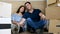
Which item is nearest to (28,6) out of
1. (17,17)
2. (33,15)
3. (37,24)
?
(33,15)

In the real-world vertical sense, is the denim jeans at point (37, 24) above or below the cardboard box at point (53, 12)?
below

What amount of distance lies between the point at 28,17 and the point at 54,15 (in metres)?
1.14

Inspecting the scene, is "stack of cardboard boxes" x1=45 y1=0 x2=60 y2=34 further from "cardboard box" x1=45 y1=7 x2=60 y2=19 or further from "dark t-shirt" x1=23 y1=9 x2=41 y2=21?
"dark t-shirt" x1=23 y1=9 x2=41 y2=21

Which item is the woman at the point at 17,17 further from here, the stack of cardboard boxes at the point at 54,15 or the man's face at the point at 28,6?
the stack of cardboard boxes at the point at 54,15

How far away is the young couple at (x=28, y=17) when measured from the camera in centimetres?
283

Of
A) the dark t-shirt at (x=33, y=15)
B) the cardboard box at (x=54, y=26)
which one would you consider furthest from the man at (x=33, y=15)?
the cardboard box at (x=54, y=26)

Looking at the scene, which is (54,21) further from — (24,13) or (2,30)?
(24,13)

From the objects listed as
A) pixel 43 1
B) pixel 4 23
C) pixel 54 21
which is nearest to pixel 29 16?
pixel 43 1

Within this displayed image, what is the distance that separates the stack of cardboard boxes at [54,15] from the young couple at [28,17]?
725 mm

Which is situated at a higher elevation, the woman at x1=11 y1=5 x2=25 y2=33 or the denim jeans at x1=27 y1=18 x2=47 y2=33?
the woman at x1=11 y1=5 x2=25 y2=33

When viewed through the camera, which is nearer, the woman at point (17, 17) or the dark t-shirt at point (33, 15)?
the woman at point (17, 17)

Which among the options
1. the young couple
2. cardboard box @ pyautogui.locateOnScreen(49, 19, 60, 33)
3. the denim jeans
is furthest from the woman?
cardboard box @ pyautogui.locateOnScreen(49, 19, 60, 33)

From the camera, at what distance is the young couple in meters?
2.83

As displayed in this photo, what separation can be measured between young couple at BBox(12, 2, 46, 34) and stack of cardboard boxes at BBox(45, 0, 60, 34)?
Answer: 0.72 metres
